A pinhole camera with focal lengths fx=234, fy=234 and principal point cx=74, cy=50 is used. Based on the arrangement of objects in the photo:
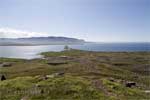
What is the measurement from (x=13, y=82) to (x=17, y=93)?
9238 mm

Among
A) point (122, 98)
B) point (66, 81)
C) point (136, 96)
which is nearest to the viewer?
point (122, 98)

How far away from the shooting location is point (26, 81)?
52344 millimetres

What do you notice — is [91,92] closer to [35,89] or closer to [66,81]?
[66,81]

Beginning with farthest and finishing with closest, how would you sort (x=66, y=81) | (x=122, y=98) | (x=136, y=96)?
1. (x=66, y=81)
2. (x=136, y=96)
3. (x=122, y=98)

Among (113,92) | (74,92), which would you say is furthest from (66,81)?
(113,92)

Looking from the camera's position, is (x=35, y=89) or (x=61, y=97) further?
(x=35, y=89)

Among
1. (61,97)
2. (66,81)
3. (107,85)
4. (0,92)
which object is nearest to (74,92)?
(61,97)

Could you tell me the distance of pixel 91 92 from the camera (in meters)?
41.6

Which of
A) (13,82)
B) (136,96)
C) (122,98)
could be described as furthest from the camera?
(13,82)

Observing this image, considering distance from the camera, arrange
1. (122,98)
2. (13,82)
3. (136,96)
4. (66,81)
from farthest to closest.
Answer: (13,82)
(66,81)
(136,96)
(122,98)

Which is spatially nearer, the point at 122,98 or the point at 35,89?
the point at 122,98

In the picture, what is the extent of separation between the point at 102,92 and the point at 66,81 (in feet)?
29.1

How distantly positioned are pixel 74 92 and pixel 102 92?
505 cm

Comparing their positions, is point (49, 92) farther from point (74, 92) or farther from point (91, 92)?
point (91, 92)
